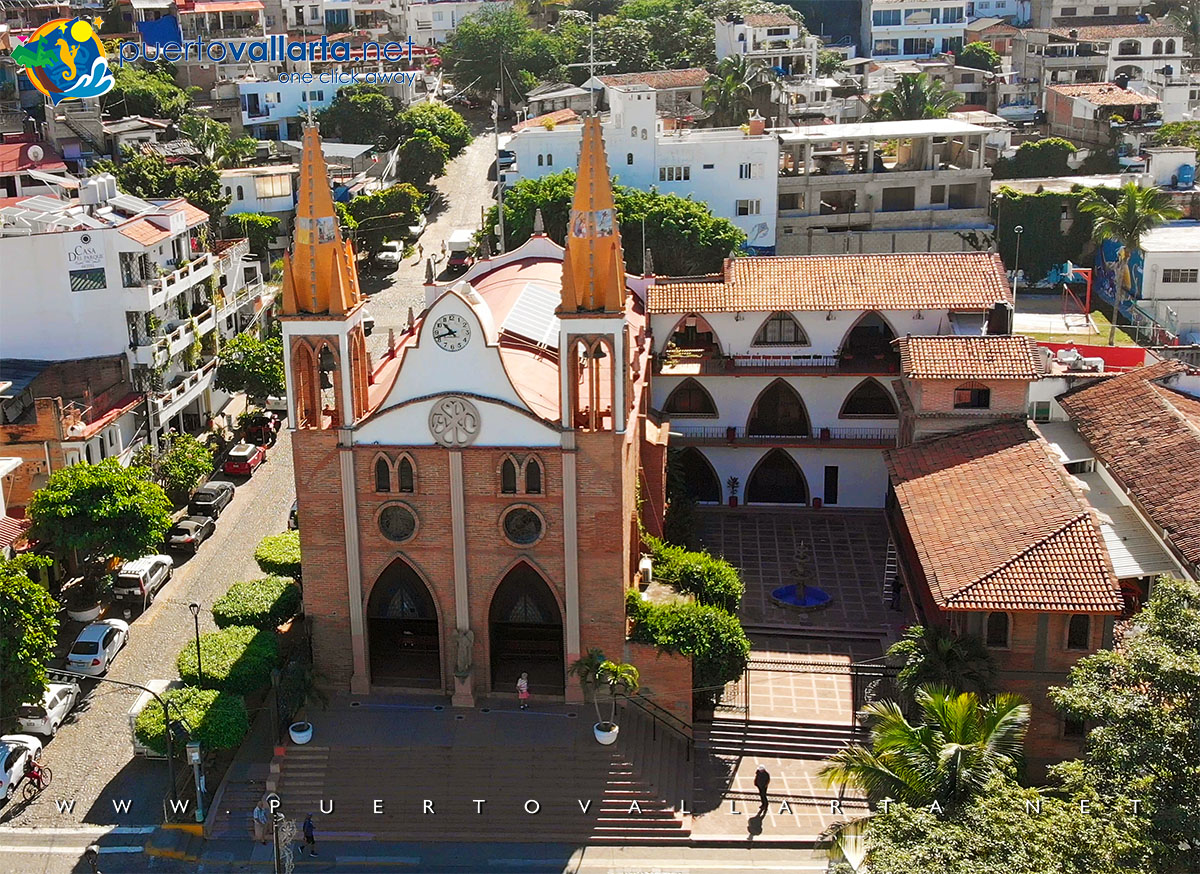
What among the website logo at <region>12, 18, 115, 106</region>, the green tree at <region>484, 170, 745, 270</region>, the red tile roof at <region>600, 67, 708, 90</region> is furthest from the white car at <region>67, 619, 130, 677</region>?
the red tile roof at <region>600, 67, 708, 90</region>

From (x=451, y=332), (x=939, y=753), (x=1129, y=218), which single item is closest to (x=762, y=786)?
(x=939, y=753)

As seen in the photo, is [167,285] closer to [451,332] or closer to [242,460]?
[242,460]

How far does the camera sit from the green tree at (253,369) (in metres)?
61.8

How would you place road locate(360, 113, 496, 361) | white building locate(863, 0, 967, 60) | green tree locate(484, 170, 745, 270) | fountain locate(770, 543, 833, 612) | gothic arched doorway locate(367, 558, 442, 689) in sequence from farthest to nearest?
1. white building locate(863, 0, 967, 60)
2. road locate(360, 113, 496, 361)
3. green tree locate(484, 170, 745, 270)
4. fountain locate(770, 543, 833, 612)
5. gothic arched doorway locate(367, 558, 442, 689)

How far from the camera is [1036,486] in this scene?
41.6 m

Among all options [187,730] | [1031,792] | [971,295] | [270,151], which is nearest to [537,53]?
[270,151]

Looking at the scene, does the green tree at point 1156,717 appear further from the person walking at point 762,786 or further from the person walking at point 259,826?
the person walking at point 259,826

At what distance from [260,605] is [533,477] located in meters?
9.90

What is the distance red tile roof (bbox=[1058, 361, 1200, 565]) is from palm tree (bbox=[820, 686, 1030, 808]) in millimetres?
10755

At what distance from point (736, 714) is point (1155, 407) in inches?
695

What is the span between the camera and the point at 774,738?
131 feet

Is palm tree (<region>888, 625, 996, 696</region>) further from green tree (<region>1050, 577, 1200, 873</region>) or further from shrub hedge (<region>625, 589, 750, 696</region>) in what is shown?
green tree (<region>1050, 577, 1200, 873</region>)

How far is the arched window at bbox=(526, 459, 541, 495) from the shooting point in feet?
125

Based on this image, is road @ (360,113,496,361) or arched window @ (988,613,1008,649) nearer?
arched window @ (988,613,1008,649)
